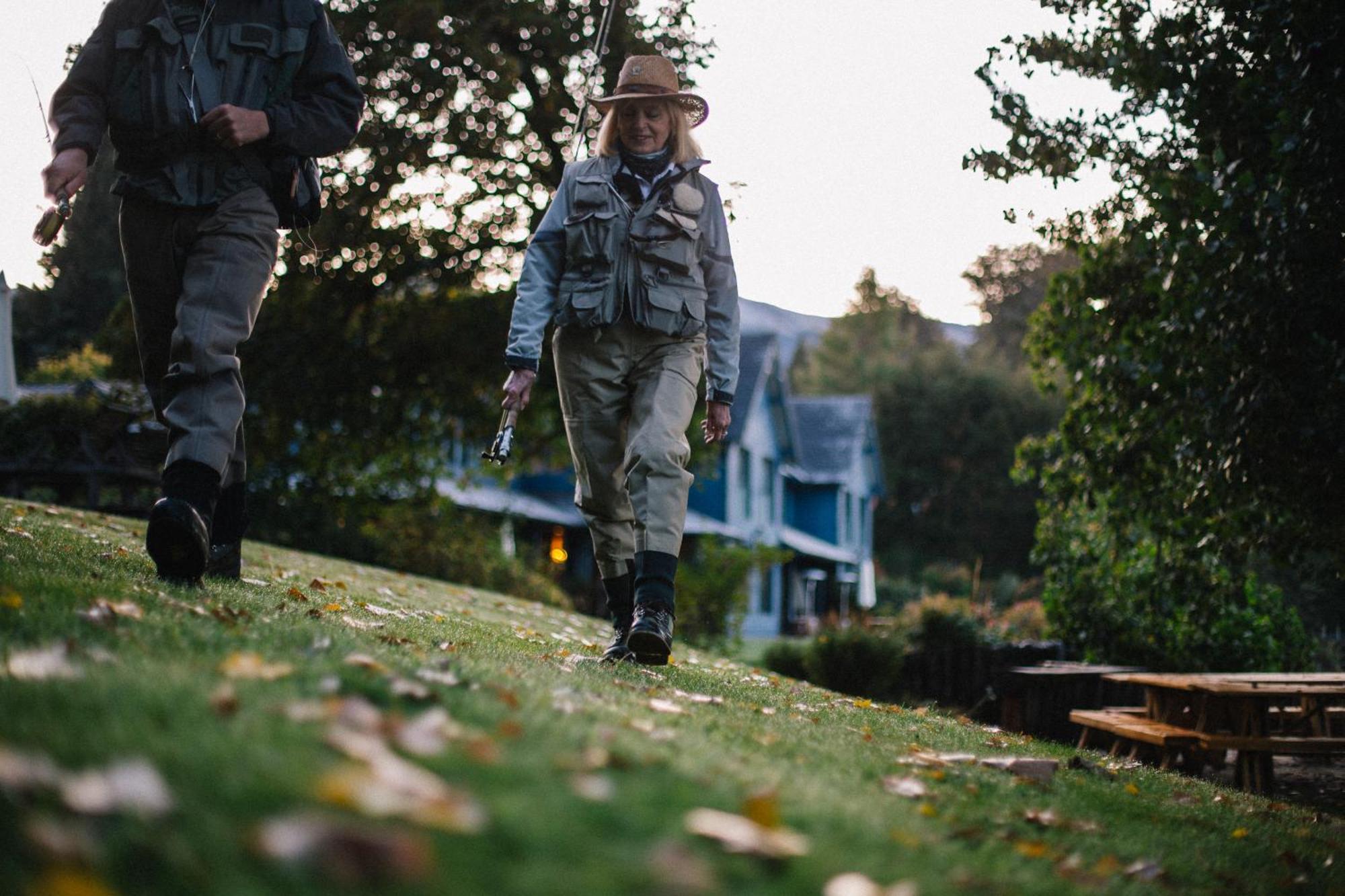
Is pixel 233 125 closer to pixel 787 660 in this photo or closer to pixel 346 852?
pixel 346 852

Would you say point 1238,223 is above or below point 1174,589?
above

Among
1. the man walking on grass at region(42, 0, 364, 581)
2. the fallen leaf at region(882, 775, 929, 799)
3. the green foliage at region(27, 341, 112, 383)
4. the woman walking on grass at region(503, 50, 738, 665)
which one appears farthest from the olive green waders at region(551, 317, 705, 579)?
the green foliage at region(27, 341, 112, 383)

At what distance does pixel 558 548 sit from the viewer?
30250 millimetres

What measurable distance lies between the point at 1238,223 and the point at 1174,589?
3.12m

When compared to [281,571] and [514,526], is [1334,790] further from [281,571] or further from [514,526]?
[514,526]

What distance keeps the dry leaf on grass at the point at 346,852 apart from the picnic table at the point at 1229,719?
674 cm

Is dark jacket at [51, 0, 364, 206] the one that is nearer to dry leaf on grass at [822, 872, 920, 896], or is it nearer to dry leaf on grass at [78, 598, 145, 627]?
dry leaf on grass at [78, 598, 145, 627]

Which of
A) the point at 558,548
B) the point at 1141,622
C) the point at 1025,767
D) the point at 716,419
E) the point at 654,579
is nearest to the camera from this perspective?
the point at 1025,767

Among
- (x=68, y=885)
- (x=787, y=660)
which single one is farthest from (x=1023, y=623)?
(x=68, y=885)

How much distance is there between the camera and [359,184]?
16172 mm

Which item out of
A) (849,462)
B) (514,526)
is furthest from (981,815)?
(849,462)

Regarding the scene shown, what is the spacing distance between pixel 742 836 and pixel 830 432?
41920 mm

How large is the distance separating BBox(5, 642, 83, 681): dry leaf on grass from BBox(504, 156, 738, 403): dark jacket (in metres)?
2.77

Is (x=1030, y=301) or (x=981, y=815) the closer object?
(x=981, y=815)
